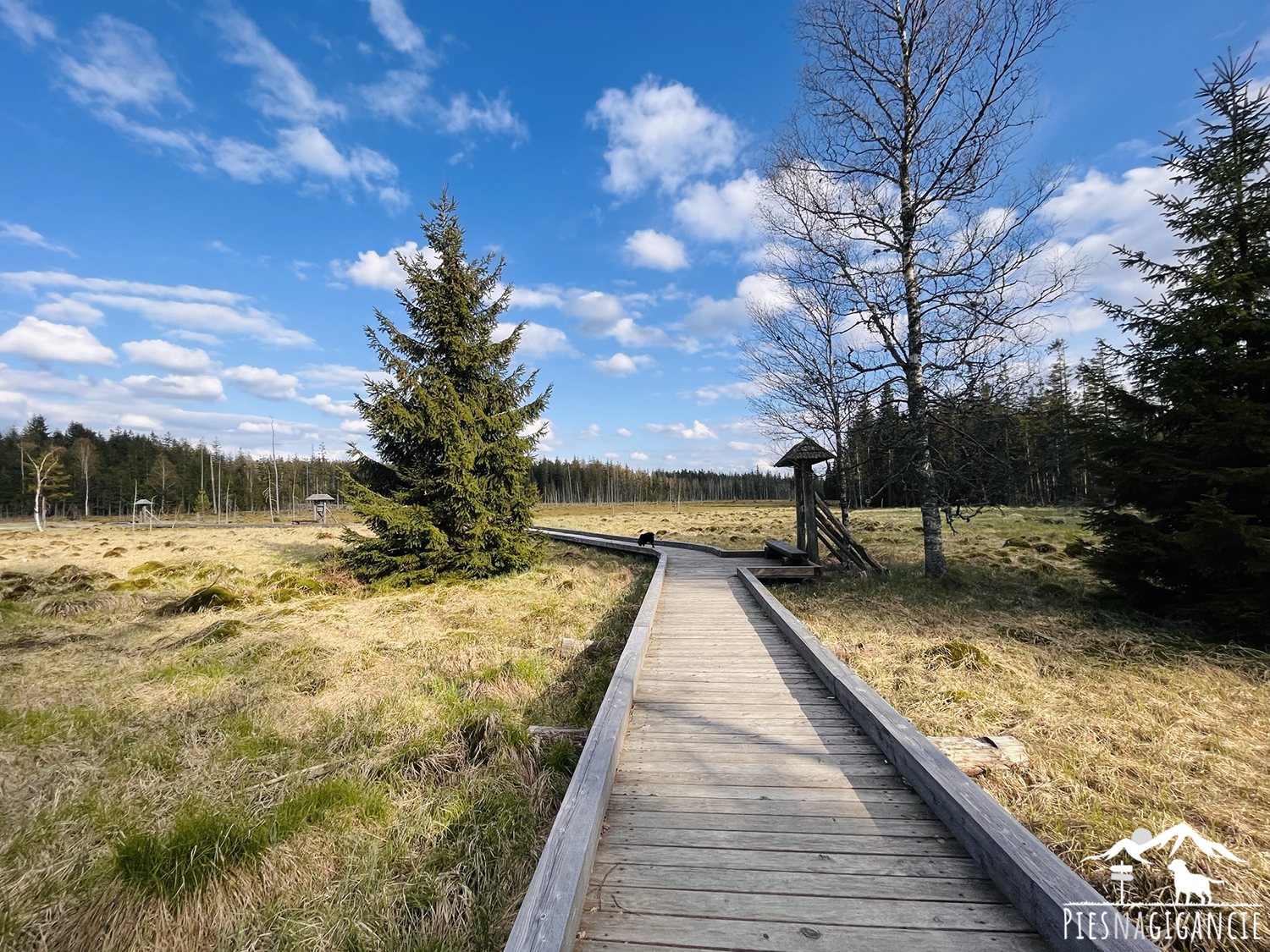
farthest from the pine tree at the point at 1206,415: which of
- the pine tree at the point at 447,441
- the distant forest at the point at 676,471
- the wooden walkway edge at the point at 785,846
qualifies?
the pine tree at the point at 447,441

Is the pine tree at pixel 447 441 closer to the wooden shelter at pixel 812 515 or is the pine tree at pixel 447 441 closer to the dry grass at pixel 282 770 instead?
the dry grass at pixel 282 770

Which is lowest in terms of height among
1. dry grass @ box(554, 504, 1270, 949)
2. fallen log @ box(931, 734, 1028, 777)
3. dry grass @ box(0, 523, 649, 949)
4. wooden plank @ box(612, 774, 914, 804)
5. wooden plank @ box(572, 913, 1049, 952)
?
dry grass @ box(0, 523, 649, 949)

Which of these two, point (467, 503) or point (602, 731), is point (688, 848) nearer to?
point (602, 731)

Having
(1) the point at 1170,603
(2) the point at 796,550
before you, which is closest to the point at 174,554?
(2) the point at 796,550

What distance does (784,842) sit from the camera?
278cm

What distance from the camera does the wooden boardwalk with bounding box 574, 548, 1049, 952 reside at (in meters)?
2.19

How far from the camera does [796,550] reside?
12.5 m

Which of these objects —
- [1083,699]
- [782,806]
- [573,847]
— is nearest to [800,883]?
[782,806]

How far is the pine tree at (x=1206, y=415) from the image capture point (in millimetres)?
6621

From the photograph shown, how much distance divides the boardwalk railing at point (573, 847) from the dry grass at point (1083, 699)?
2.78 m

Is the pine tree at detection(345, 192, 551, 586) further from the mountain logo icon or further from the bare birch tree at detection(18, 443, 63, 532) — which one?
the bare birch tree at detection(18, 443, 63, 532)

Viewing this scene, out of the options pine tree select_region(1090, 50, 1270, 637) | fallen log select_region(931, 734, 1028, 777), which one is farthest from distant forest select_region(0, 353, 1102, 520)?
fallen log select_region(931, 734, 1028, 777)

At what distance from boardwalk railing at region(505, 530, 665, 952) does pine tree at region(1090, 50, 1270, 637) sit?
8292 mm

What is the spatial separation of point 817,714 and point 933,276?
423 inches
